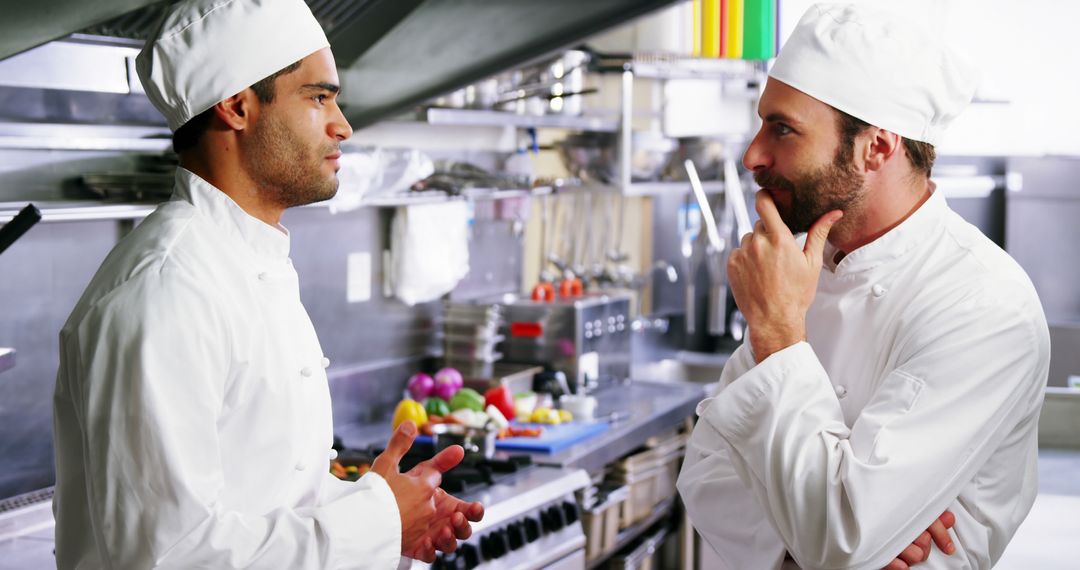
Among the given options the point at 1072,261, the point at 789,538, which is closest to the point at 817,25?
the point at 789,538

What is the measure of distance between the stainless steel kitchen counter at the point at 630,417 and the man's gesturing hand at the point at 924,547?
5.72 ft

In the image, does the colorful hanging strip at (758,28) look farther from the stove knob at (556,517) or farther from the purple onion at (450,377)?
the stove knob at (556,517)

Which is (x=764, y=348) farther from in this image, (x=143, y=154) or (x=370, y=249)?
(x=370, y=249)

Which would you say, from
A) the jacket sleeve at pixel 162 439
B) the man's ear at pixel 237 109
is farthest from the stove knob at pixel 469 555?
the man's ear at pixel 237 109

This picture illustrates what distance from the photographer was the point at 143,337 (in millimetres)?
1496

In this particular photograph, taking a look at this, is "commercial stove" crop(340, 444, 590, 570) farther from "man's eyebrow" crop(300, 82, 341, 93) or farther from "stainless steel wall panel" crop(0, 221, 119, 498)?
"man's eyebrow" crop(300, 82, 341, 93)

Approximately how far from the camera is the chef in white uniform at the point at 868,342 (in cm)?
164

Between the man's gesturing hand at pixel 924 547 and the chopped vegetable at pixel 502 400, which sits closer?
the man's gesturing hand at pixel 924 547

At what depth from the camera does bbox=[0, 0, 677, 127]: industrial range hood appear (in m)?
3.06

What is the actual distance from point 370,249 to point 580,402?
34.7 inches

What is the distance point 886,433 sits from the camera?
64.2 inches

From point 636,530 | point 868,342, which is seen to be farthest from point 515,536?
point 868,342

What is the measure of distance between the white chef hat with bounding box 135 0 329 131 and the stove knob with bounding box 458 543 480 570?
4.65 ft

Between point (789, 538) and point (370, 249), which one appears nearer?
point (789, 538)
